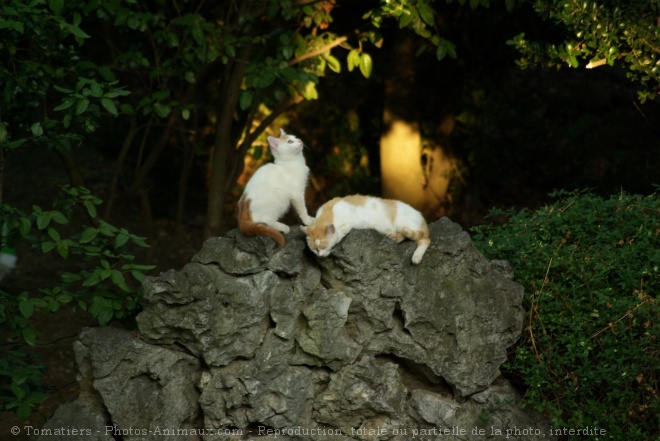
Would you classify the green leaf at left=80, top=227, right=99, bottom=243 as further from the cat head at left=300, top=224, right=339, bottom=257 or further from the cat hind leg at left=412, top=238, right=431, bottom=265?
the cat hind leg at left=412, top=238, right=431, bottom=265

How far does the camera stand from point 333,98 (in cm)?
1030

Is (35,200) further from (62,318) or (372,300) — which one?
(372,300)

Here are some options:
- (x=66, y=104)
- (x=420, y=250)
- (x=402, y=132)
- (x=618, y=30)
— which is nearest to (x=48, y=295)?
(x=66, y=104)

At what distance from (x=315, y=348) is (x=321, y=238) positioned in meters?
0.68

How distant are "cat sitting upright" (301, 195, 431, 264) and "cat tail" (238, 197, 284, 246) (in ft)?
0.56

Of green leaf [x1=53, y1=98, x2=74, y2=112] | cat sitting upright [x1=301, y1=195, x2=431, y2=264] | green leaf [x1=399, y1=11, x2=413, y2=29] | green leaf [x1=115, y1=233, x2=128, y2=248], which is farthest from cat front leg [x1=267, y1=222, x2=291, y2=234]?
green leaf [x1=399, y1=11, x2=413, y2=29]

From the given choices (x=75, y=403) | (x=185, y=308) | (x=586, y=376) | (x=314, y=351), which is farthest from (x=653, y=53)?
(x=75, y=403)

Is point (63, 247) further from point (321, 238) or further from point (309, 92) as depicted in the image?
point (309, 92)

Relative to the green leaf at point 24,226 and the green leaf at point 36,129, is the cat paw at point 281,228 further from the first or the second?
the green leaf at point 36,129

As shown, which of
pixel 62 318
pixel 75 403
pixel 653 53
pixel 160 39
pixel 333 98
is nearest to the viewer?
pixel 75 403

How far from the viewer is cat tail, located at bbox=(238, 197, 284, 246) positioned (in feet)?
16.1

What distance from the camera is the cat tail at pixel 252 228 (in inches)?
193

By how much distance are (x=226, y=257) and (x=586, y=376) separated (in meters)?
2.30

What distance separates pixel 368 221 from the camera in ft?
Result: 16.9
